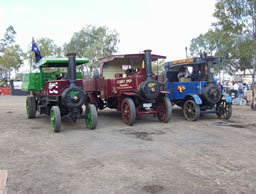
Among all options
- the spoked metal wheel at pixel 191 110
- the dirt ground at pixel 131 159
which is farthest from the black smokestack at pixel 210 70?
the dirt ground at pixel 131 159

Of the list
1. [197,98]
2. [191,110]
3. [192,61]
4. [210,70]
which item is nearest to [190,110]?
[191,110]

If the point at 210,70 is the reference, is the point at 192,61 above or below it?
above

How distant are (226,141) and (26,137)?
4.95 metres

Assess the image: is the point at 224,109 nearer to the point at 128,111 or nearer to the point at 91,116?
the point at 128,111

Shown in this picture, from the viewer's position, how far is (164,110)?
930cm

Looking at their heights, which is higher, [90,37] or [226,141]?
[90,37]

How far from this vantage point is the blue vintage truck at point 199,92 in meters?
9.52

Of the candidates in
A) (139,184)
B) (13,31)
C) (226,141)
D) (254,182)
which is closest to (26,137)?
(139,184)

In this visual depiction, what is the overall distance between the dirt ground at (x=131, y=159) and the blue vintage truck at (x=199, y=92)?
56.7 inches

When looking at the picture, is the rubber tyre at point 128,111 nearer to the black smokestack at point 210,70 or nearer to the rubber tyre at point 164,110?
the rubber tyre at point 164,110

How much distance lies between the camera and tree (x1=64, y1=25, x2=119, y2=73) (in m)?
41.4

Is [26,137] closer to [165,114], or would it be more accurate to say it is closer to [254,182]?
[165,114]

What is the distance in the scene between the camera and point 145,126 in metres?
A: 8.58

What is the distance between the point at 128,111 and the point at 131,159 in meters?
3.93
